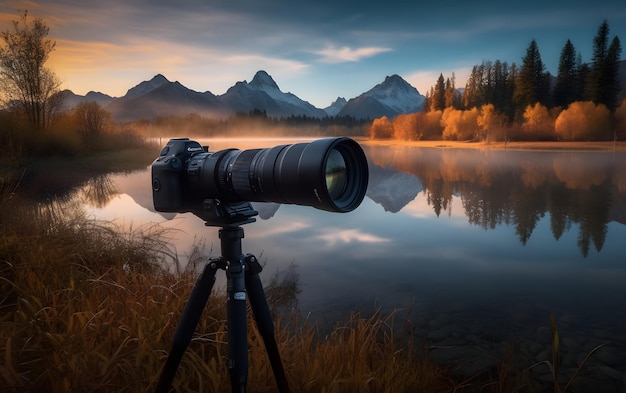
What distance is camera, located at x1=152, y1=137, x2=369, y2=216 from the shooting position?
6.80 feet

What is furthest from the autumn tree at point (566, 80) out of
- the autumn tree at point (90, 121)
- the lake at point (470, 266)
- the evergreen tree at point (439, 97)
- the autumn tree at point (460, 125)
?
the autumn tree at point (90, 121)

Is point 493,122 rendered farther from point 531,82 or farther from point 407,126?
point 407,126

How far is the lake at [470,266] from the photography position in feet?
20.1

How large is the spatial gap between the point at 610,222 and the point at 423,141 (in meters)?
84.7

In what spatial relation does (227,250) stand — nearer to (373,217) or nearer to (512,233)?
(512,233)

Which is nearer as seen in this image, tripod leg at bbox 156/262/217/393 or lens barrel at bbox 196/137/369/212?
lens barrel at bbox 196/137/369/212

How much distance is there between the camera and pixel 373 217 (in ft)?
64.8

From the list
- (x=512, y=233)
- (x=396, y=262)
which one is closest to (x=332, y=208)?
(x=396, y=262)

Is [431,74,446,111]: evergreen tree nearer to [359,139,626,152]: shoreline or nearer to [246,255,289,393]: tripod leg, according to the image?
[359,139,626,152]: shoreline

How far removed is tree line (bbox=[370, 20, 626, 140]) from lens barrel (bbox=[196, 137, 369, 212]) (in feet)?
226

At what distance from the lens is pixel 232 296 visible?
2312 millimetres

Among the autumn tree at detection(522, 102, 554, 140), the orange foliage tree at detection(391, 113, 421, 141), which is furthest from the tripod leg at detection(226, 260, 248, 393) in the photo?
the orange foliage tree at detection(391, 113, 421, 141)

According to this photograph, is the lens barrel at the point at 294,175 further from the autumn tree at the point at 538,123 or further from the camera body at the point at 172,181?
the autumn tree at the point at 538,123

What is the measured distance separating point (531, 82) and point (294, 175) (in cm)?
7621
